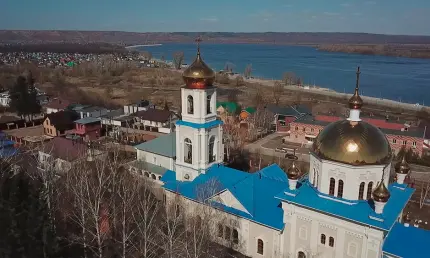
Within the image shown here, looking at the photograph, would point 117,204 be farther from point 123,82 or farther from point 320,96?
point 123,82

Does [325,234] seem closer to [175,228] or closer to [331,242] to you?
[331,242]

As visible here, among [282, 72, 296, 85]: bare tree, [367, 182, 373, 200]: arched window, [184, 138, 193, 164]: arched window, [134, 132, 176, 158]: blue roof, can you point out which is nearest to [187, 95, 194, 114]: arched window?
[184, 138, 193, 164]: arched window

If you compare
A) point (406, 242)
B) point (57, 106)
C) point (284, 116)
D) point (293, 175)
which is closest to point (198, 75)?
point (293, 175)

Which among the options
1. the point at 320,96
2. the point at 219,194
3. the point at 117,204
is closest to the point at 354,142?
the point at 219,194

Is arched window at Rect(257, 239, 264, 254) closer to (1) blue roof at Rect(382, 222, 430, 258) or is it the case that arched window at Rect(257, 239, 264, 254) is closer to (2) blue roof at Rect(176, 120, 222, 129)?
(1) blue roof at Rect(382, 222, 430, 258)

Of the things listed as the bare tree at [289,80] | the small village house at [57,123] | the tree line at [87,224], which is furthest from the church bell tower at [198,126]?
the bare tree at [289,80]

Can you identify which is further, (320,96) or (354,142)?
(320,96)
